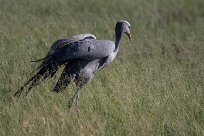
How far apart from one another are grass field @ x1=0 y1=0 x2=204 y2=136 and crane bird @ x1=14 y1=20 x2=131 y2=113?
151mm

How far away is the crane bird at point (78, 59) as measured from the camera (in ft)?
23.5

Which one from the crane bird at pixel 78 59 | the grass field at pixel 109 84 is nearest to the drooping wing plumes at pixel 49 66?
the crane bird at pixel 78 59

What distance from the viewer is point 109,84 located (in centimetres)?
750

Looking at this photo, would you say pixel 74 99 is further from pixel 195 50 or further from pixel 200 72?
pixel 195 50

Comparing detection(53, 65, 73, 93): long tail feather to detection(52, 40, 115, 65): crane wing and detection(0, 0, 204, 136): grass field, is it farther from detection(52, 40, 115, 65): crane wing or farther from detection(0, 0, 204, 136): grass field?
detection(52, 40, 115, 65): crane wing

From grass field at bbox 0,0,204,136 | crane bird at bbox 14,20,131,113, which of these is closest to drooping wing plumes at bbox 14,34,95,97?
crane bird at bbox 14,20,131,113

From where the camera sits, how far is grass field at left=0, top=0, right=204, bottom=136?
626 centimetres

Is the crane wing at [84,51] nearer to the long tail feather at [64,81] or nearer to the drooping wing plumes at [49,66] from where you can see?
the drooping wing plumes at [49,66]

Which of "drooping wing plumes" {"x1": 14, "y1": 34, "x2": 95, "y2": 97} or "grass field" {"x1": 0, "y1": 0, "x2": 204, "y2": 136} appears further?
"drooping wing plumes" {"x1": 14, "y1": 34, "x2": 95, "y2": 97}

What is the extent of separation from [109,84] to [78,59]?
0.49 meters

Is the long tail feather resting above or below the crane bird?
below

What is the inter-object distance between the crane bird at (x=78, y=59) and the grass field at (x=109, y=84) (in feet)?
0.49

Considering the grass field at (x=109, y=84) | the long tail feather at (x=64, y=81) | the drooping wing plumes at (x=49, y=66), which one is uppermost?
the drooping wing plumes at (x=49, y=66)

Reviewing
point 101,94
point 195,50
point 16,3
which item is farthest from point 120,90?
point 16,3
